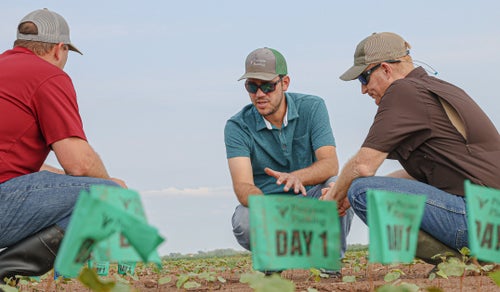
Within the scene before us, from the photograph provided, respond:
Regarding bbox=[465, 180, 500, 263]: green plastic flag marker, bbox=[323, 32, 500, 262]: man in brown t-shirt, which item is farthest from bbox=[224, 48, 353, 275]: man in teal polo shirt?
bbox=[465, 180, 500, 263]: green plastic flag marker

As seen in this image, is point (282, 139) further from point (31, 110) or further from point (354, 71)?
point (31, 110)

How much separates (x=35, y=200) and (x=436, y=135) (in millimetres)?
2234

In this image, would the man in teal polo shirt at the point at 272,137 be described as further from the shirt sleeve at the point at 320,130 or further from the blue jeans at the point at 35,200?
the blue jeans at the point at 35,200

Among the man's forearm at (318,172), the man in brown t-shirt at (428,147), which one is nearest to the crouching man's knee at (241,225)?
the man's forearm at (318,172)

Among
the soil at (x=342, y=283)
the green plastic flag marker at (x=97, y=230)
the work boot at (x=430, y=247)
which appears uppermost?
the green plastic flag marker at (x=97, y=230)

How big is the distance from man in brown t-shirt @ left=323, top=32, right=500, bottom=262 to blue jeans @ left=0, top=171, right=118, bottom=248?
1.52 meters

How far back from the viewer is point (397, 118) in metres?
3.85

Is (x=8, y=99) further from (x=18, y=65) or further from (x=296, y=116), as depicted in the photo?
(x=296, y=116)

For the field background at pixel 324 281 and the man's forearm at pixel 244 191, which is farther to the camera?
the man's forearm at pixel 244 191

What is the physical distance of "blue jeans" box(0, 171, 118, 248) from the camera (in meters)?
3.72

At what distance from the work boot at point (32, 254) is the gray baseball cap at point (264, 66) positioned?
6.02 ft

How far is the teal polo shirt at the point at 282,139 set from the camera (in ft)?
17.0

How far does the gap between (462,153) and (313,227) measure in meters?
1.86

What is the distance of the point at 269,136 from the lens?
17.1 ft
